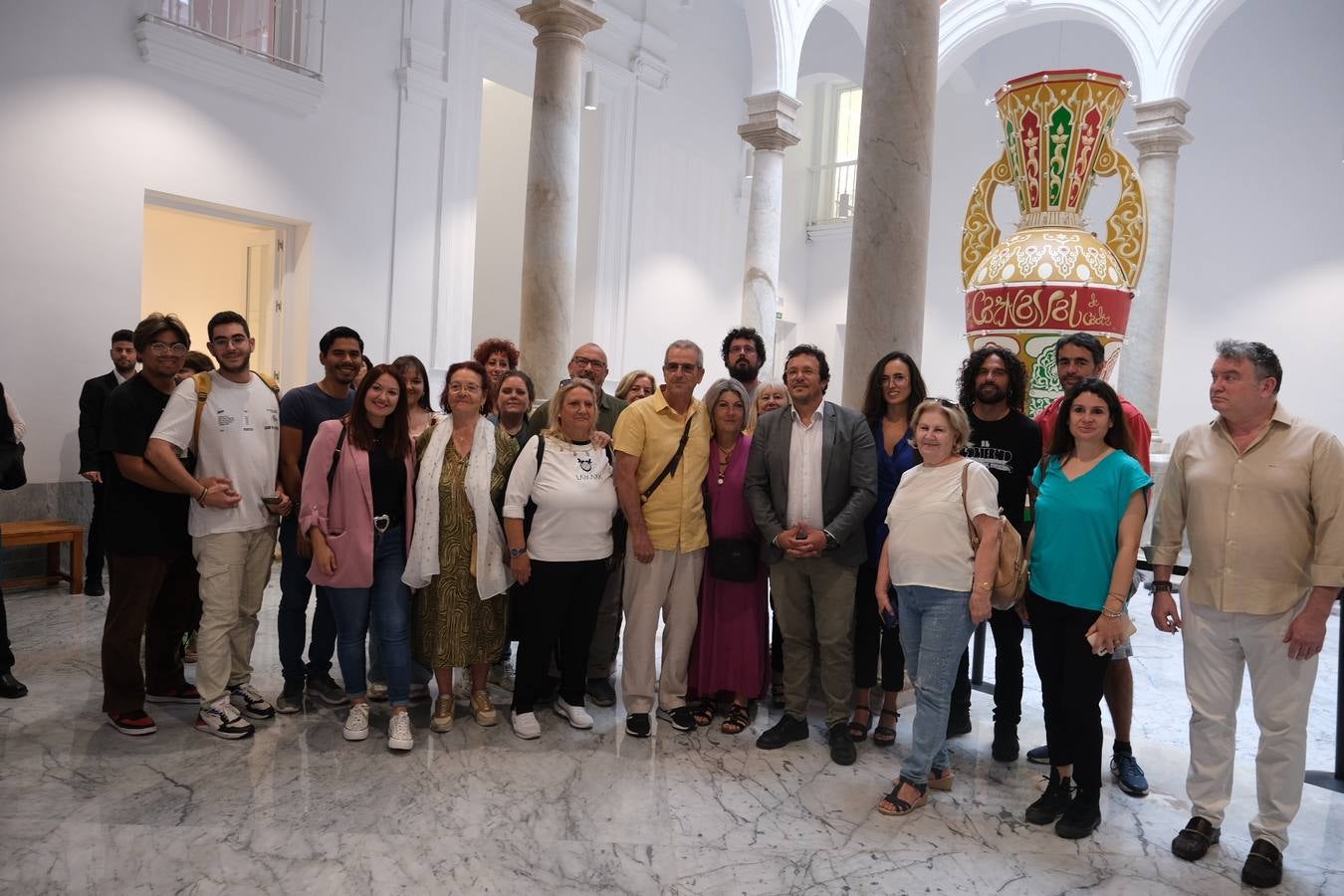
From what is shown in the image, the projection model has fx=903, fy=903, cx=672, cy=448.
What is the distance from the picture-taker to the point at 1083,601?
319 cm

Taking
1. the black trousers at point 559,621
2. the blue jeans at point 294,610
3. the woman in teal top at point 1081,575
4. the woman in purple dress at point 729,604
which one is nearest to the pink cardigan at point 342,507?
the blue jeans at point 294,610

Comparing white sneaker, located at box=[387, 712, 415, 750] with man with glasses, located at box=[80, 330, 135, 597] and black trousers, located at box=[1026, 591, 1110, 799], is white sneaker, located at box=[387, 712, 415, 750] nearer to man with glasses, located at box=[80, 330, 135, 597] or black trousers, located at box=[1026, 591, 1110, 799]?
black trousers, located at box=[1026, 591, 1110, 799]

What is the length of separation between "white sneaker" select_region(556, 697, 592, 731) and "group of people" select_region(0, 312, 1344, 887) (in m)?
0.02

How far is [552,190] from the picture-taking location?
786 cm

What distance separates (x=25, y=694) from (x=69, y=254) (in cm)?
398

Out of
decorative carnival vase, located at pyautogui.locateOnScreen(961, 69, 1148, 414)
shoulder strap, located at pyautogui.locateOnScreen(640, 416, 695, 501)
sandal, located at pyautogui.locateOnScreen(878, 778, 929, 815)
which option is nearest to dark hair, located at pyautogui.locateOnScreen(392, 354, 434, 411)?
shoulder strap, located at pyautogui.locateOnScreen(640, 416, 695, 501)

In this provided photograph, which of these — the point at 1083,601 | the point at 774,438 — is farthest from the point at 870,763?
→ the point at 774,438

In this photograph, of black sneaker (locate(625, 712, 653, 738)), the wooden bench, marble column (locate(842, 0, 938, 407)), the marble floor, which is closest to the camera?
the marble floor

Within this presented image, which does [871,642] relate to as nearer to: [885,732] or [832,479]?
[885,732]

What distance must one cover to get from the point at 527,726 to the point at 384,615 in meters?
0.77

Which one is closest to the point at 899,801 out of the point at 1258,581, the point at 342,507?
the point at 1258,581

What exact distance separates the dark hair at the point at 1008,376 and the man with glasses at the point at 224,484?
2.93 meters

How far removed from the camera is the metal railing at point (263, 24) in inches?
285

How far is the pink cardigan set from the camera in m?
3.66
